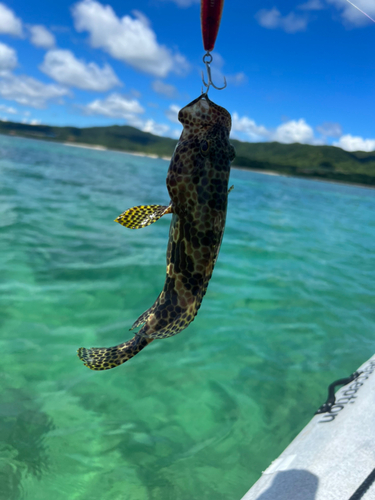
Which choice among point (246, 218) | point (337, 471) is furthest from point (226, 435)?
point (246, 218)

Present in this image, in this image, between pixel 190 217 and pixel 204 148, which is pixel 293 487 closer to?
pixel 190 217

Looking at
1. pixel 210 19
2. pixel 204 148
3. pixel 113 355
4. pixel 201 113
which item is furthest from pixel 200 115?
pixel 113 355

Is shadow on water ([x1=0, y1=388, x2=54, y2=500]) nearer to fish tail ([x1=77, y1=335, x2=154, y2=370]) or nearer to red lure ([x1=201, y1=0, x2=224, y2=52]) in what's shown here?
fish tail ([x1=77, y1=335, x2=154, y2=370])

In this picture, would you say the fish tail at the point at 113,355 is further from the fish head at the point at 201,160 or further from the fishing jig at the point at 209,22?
the fishing jig at the point at 209,22

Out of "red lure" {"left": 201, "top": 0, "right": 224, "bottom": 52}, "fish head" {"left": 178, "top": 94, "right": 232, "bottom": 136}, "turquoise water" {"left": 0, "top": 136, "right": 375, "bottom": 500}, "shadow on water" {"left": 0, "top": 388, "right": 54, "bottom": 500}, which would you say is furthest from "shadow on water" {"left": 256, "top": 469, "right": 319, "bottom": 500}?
"red lure" {"left": 201, "top": 0, "right": 224, "bottom": 52}

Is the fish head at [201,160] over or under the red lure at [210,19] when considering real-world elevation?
under

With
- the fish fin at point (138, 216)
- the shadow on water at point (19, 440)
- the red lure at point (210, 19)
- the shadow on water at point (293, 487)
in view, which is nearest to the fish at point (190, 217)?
the fish fin at point (138, 216)
